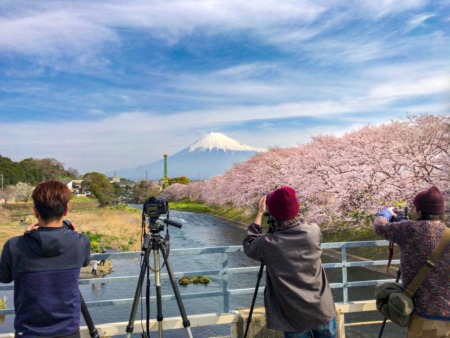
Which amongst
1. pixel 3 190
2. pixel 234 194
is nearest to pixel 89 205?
pixel 3 190

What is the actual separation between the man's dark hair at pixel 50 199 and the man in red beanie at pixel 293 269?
124 cm

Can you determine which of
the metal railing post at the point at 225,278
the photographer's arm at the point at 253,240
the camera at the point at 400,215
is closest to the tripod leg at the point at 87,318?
the photographer's arm at the point at 253,240

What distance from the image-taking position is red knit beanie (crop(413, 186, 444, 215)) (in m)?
2.67

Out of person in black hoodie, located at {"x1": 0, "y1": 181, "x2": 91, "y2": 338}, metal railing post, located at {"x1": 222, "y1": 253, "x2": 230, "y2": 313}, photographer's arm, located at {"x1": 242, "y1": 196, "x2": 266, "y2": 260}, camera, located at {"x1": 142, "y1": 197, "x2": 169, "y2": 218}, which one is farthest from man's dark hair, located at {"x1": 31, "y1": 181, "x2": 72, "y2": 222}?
metal railing post, located at {"x1": 222, "y1": 253, "x2": 230, "y2": 313}

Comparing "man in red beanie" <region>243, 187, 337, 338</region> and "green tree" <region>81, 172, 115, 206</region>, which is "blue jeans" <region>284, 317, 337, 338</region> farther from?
"green tree" <region>81, 172, 115, 206</region>

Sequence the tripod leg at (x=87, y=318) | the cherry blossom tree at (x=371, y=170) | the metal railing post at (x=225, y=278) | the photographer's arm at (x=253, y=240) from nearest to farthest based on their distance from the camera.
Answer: the photographer's arm at (x=253, y=240)
the tripod leg at (x=87, y=318)
the metal railing post at (x=225, y=278)
the cherry blossom tree at (x=371, y=170)

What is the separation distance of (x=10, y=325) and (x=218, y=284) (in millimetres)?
7852

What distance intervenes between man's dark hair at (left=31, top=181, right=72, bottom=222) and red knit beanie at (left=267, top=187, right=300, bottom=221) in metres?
1.28

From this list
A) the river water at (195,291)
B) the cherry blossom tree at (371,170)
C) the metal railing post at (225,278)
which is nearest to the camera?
the metal railing post at (225,278)

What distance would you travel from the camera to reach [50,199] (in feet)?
7.75

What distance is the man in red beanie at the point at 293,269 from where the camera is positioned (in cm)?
262

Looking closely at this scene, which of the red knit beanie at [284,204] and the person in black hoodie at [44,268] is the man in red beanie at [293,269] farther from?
the person in black hoodie at [44,268]

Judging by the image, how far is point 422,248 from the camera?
2.62 m

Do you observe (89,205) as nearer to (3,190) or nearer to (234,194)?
(3,190)
